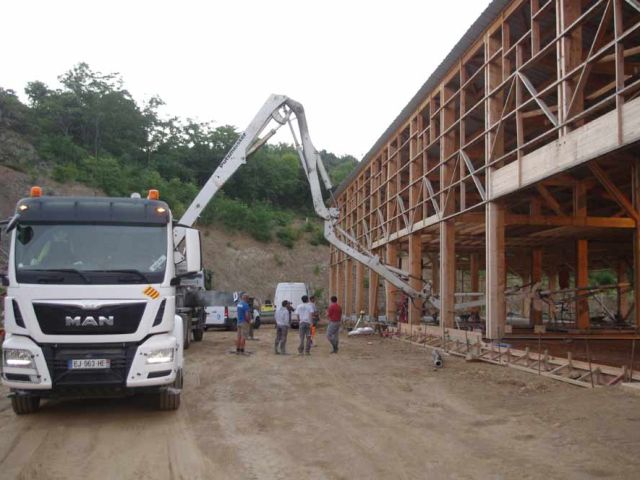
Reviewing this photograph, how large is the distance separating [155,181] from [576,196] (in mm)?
39858

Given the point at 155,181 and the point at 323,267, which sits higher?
the point at 155,181

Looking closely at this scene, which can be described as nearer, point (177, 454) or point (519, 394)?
point (177, 454)

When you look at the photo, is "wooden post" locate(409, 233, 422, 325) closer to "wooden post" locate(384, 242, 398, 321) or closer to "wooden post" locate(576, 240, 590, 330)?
"wooden post" locate(384, 242, 398, 321)

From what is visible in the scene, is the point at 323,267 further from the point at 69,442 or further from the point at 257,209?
the point at 69,442

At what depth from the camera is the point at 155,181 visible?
50.4 m

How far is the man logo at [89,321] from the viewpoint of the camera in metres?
7.54

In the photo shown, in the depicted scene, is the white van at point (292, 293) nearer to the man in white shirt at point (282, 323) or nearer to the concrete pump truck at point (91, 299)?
the man in white shirt at point (282, 323)

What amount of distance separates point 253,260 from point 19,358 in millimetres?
43096

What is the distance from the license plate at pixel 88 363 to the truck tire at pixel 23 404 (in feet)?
3.72

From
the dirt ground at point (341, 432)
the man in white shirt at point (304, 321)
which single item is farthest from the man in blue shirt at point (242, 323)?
the dirt ground at point (341, 432)

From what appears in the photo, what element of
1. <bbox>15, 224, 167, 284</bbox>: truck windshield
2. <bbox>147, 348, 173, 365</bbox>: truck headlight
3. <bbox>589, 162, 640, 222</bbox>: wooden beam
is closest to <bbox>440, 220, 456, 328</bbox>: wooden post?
<bbox>589, 162, 640, 222</bbox>: wooden beam

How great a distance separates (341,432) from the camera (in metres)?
7.30

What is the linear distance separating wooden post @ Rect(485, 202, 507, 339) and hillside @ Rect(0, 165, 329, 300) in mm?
32738

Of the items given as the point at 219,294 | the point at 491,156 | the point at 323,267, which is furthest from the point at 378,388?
the point at 323,267
